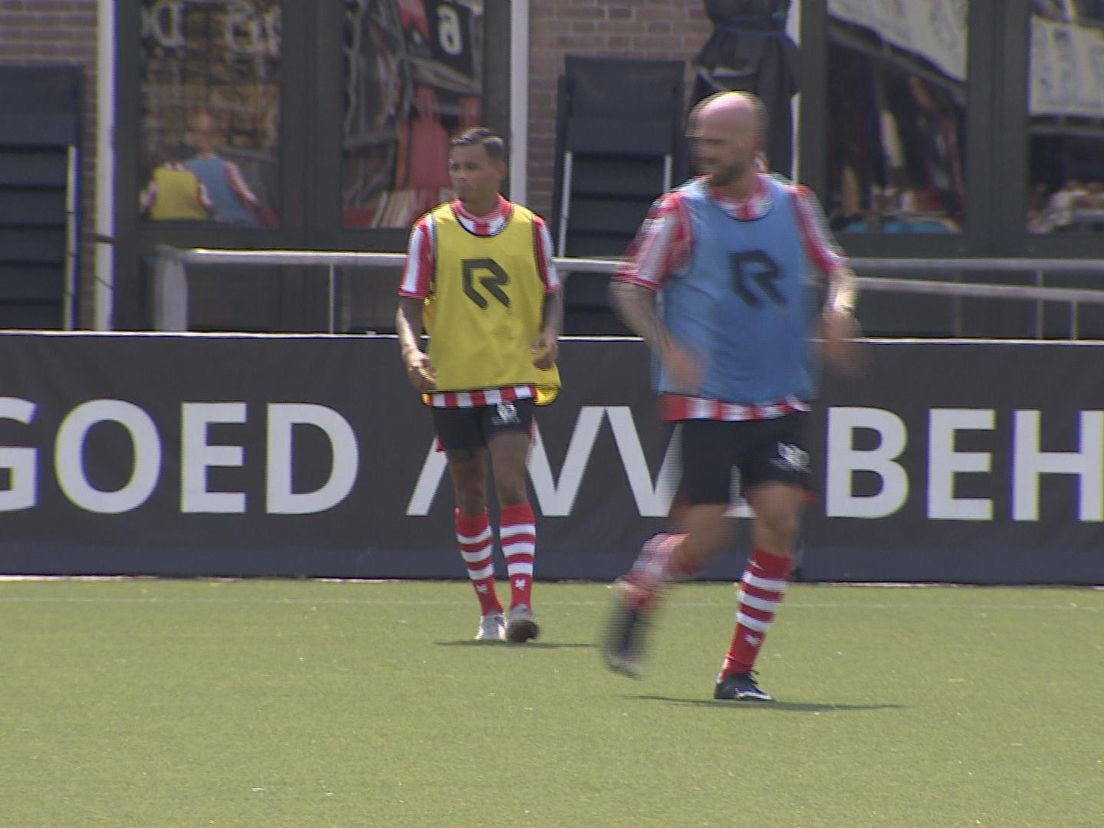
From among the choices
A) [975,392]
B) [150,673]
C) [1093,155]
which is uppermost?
[1093,155]

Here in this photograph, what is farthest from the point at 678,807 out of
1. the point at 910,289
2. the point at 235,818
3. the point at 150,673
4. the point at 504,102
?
the point at 504,102

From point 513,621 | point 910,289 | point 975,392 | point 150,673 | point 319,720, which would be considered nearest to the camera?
point 319,720

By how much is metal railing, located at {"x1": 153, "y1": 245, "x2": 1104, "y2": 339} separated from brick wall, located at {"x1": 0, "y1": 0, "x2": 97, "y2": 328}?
2.12 ft

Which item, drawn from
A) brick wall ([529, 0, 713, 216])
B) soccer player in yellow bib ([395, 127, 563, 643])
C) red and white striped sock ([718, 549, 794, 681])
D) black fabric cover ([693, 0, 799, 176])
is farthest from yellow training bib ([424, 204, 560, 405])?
brick wall ([529, 0, 713, 216])

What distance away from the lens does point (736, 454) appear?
6453 millimetres

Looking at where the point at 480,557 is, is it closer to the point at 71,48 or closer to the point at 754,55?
the point at 754,55

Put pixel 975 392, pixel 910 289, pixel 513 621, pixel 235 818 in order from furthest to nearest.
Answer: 1. pixel 910 289
2. pixel 975 392
3. pixel 513 621
4. pixel 235 818

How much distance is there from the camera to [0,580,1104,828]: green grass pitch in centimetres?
493

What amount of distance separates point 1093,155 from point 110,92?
261 inches

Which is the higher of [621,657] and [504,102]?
[504,102]

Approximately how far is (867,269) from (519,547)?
7.09 meters

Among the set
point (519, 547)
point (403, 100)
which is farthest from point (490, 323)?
point (403, 100)

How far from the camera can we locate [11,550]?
1010cm

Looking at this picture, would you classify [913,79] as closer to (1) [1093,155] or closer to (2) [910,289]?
(1) [1093,155]
